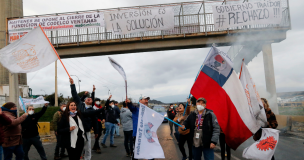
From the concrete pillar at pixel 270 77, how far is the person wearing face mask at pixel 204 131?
11021 mm

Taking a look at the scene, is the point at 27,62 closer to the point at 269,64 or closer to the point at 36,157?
the point at 36,157

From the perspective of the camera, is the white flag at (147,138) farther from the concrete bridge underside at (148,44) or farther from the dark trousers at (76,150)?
the concrete bridge underside at (148,44)

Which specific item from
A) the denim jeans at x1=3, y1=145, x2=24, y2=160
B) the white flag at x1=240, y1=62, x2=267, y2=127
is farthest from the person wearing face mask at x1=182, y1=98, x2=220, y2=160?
the denim jeans at x1=3, y1=145, x2=24, y2=160

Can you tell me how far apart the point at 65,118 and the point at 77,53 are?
37.0ft

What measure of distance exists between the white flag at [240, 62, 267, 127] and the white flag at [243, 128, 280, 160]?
0.24 m

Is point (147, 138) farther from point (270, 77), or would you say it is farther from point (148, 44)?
point (270, 77)

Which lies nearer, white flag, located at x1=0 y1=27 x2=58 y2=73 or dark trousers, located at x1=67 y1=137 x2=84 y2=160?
dark trousers, located at x1=67 y1=137 x2=84 y2=160

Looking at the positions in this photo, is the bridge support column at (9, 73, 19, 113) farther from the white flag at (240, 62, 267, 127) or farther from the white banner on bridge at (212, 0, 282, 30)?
the white flag at (240, 62, 267, 127)

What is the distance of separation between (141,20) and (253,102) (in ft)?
29.9

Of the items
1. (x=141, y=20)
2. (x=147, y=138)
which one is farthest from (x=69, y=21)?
(x=147, y=138)

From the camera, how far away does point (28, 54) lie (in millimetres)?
5500

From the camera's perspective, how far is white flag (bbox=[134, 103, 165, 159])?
179 inches

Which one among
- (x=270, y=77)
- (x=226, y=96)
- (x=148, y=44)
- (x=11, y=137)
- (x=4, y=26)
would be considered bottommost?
(x=11, y=137)

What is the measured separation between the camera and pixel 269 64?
48.3 ft
